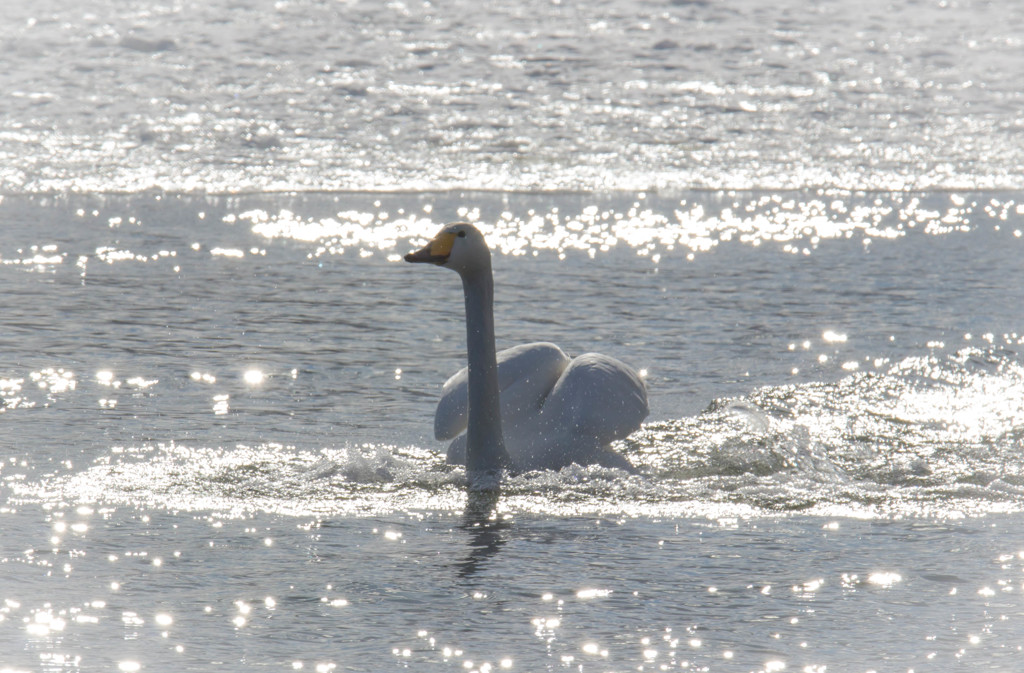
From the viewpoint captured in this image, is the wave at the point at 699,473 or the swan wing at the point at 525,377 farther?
the swan wing at the point at 525,377

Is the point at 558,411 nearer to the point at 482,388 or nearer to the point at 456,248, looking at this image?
the point at 482,388

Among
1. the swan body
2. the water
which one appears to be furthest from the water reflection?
the swan body

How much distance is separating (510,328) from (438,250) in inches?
80.9

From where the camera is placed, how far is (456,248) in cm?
483

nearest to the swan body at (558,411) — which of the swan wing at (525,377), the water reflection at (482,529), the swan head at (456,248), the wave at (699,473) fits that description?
the swan wing at (525,377)

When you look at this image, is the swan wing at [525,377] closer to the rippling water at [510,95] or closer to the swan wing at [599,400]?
the swan wing at [599,400]

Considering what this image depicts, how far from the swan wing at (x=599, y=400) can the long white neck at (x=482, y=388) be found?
30cm

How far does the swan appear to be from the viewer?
191 inches

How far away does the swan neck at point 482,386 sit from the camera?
15.9 feet

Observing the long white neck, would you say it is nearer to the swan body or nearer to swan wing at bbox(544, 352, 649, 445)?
the swan body

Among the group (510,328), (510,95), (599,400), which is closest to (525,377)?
(599,400)

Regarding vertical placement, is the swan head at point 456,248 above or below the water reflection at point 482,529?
above

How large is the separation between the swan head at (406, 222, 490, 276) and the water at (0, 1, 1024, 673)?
726 millimetres

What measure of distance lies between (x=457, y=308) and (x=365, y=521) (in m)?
3.14
